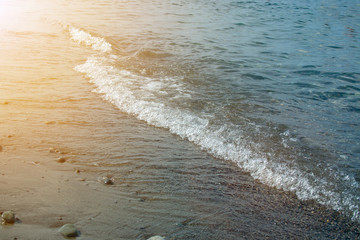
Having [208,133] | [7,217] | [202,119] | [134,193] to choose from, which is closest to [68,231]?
[7,217]

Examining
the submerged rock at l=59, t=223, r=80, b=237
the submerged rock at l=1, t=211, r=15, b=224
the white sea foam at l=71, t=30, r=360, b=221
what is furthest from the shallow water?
the submerged rock at l=1, t=211, r=15, b=224

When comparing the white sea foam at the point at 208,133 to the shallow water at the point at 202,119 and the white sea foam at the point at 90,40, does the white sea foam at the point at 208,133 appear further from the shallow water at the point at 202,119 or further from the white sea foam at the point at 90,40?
the white sea foam at the point at 90,40

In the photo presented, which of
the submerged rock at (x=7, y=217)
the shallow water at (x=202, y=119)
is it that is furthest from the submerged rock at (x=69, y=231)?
the submerged rock at (x=7, y=217)

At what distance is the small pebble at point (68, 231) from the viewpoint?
2668 mm

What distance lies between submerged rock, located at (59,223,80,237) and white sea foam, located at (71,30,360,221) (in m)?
2.17

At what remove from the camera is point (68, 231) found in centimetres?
268

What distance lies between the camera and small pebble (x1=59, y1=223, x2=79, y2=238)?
8.75ft

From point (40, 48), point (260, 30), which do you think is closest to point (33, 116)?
point (40, 48)

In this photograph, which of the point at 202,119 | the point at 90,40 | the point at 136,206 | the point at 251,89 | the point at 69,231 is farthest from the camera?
the point at 90,40

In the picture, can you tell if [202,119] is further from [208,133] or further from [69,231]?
[69,231]

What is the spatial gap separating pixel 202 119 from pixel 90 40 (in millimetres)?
7130

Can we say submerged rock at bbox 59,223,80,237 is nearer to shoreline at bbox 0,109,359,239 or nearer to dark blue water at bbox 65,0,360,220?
shoreline at bbox 0,109,359,239

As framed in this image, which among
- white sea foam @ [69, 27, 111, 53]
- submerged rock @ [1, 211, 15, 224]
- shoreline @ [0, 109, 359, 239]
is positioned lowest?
shoreline @ [0, 109, 359, 239]

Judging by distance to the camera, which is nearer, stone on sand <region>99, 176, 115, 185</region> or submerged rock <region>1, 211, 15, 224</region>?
submerged rock <region>1, 211, 15, 224</region>
